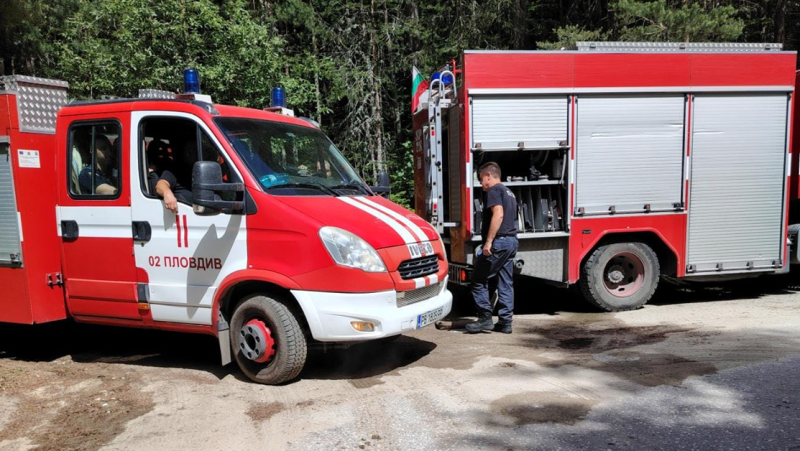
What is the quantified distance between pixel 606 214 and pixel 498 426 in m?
4.20

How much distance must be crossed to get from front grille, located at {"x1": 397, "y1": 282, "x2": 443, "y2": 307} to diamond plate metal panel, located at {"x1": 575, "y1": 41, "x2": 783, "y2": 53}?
3888 millimetres

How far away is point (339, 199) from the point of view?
5168 millimetres

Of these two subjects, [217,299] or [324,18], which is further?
[324,18]

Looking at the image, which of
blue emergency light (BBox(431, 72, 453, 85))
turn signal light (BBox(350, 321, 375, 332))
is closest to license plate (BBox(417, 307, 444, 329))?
turn signal light (BBox(350, 321, 375, 332))

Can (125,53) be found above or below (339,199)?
above

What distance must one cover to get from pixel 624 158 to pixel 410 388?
436 cm

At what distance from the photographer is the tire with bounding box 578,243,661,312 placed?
757 cm

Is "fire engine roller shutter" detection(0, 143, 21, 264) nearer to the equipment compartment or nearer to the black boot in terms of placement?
the black boot

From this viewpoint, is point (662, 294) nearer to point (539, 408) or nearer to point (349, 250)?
point (539, 408)

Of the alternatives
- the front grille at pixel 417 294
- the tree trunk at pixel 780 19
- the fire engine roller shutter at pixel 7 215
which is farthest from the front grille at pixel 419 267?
the tree trunk at pixel 780 19

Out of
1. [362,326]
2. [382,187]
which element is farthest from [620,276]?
[362,326]

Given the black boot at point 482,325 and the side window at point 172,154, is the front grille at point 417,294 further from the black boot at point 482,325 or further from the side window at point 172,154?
the side window at point 172,154

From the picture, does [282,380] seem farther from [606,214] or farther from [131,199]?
[606,214]

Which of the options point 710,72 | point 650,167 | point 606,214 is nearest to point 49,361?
point 606,214
